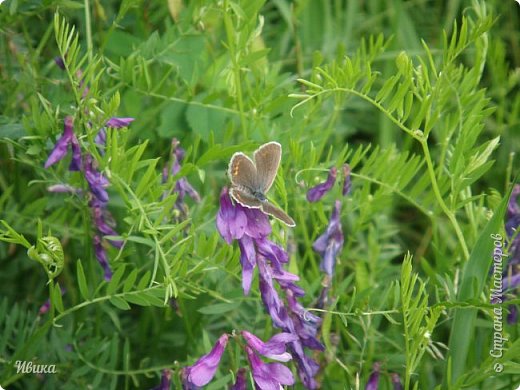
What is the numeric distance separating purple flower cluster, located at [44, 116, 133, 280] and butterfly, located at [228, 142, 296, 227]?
0.85 ft

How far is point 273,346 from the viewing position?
1.30 m

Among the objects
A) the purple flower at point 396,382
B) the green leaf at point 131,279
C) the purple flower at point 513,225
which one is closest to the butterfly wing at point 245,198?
the green leaf at point 131,279

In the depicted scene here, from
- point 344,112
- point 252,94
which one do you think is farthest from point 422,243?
point 252,94

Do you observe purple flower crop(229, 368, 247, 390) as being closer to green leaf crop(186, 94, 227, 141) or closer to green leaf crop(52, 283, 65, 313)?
green leaf crop(52, 283, 65, 313)

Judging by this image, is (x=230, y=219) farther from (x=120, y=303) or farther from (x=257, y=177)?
(x=120, y=303)

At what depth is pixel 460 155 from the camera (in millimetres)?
1489

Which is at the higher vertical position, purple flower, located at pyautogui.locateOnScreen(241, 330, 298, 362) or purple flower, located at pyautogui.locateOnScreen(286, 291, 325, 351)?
purple flower, located at pyautogui.locateOnScreen(241, 330, 298, 362)

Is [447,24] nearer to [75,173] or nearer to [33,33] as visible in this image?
[33,33]

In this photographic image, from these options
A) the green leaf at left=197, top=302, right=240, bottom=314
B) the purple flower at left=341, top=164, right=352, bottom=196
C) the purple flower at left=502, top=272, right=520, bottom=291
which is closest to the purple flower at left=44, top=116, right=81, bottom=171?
the green leaf at left=197, top=302, right=240, bottom=314

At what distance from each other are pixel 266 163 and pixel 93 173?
322 mm

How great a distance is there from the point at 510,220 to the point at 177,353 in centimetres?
73

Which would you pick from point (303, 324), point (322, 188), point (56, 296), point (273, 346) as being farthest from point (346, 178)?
point (56, 296)

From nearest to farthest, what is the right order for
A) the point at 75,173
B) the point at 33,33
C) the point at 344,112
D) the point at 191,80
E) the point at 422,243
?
1. the point at 75,173
2. the point at 191,80
3. the point at 33,33
4. the point at 422,243
5. the point at 344,112

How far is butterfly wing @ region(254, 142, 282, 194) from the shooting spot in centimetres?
128
